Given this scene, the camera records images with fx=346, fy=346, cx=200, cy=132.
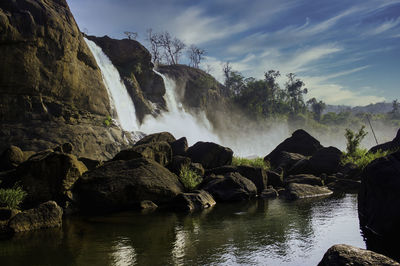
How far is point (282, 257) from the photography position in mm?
8555

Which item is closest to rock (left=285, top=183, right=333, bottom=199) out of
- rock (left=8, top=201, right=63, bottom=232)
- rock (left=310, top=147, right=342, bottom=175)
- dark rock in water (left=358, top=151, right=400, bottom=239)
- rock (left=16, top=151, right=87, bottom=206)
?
rock (left=310, top=147, right=342, bottom=175)

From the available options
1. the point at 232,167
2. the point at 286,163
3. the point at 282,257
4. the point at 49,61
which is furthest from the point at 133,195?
the point at 49,61

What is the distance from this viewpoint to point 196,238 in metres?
10.6

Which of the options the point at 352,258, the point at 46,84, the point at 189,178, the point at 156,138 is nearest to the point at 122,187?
the point at 189,178

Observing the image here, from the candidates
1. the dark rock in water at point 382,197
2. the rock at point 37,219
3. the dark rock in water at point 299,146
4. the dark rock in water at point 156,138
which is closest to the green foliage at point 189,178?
the dark rock in water at point 156,138

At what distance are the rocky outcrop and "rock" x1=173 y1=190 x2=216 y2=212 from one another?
2897 cm

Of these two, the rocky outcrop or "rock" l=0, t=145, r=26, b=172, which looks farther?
the rocky outcrop

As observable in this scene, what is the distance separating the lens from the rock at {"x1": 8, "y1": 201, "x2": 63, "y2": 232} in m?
11.6

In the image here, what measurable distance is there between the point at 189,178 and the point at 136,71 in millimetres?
32793

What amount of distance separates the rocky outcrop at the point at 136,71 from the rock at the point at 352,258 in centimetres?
3869

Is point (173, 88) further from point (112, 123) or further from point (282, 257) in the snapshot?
point (282, 257)

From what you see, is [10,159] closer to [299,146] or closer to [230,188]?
[230,188]

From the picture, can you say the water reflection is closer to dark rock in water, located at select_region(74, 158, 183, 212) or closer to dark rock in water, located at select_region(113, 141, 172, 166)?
dark rock in water, located at select_region(74, 158, 183, 212)

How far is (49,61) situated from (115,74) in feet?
47.6
